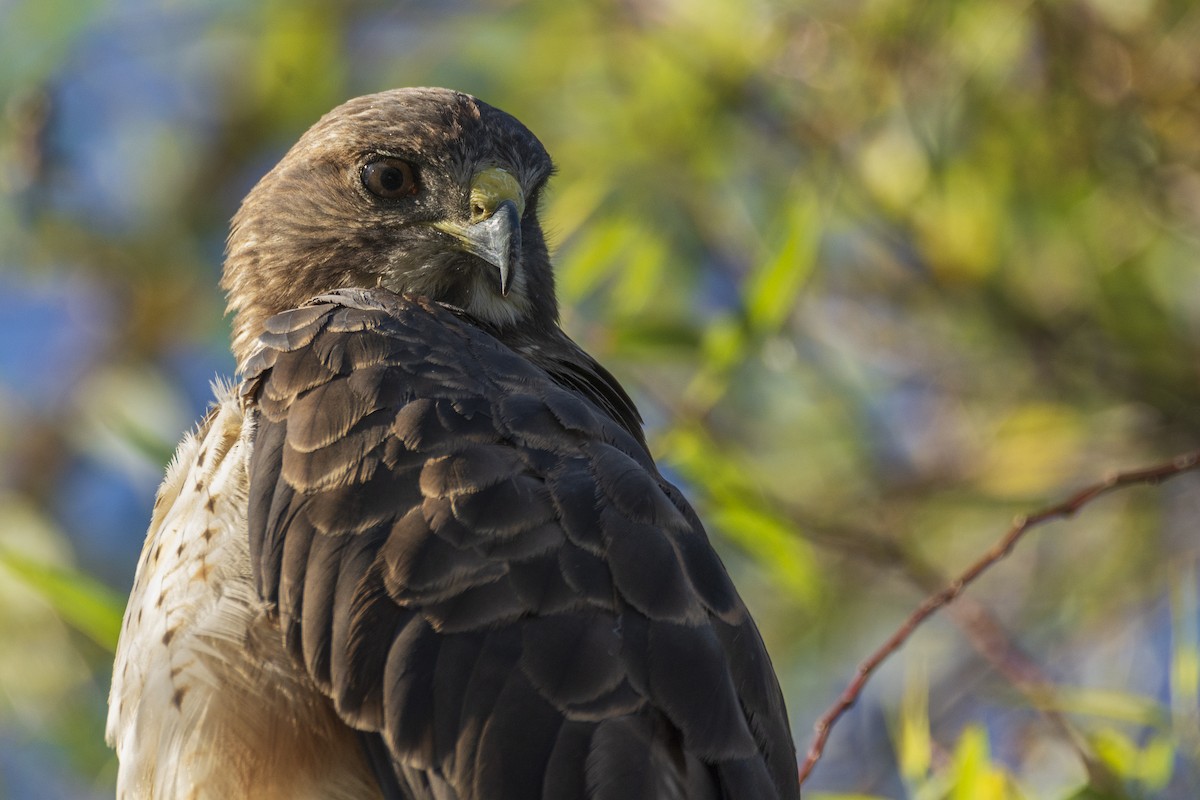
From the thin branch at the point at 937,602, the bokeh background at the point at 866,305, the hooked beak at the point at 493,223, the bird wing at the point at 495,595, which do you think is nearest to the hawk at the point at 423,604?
the bird wing at the point at 495,595

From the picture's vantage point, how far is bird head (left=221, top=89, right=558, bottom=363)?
371cm

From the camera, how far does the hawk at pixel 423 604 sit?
2.61m

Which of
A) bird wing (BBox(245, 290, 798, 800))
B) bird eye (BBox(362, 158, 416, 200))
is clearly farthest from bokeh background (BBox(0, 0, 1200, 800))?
bird wing (BBox(245, 290, 798, 800))

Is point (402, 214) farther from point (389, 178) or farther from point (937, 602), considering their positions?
point (937, 602)

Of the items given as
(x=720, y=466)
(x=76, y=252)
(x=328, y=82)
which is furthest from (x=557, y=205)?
(x=76, y=252)

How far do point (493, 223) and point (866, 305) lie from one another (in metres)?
2.73

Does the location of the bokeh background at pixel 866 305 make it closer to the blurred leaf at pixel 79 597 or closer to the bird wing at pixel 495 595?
the blurred leaf at pixel 79 597

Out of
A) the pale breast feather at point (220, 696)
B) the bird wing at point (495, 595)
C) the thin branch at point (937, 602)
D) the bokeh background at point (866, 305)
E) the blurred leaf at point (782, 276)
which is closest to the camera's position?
the bird wing at point (495, 595)

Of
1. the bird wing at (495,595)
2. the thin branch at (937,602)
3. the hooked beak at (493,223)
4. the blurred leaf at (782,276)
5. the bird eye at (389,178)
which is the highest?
the bird eye at (389,178)

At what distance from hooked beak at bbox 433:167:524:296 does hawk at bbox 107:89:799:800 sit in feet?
1.16

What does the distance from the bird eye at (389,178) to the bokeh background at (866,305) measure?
1112mm

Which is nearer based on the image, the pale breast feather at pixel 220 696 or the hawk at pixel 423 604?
the hawk at pixel 423 604

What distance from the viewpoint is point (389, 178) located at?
3783mm

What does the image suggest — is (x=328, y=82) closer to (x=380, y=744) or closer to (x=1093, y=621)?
(x=1093, y=621)
